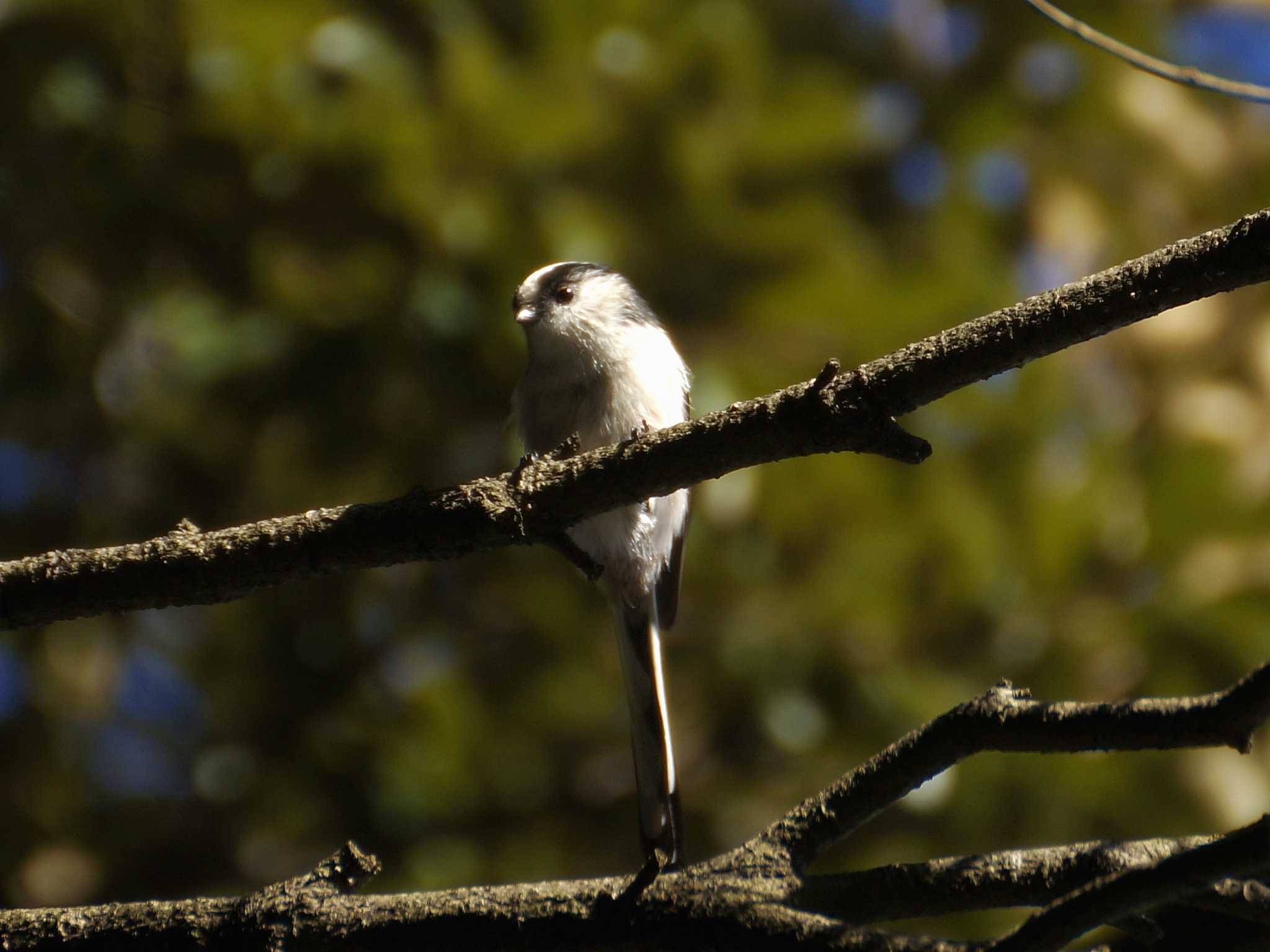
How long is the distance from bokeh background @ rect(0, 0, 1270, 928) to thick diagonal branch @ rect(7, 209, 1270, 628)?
2039mm

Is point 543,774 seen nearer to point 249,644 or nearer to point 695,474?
point 249,644

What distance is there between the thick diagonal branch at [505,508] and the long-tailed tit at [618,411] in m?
1.31

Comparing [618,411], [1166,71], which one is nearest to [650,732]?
[618,411]

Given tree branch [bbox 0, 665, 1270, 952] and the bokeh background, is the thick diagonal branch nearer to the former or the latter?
tree branch [bbox 0, 665, 1270, 952]

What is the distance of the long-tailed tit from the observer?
11.1 ft

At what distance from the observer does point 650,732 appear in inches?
120

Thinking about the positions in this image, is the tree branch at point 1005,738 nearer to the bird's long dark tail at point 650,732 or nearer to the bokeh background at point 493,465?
the bird's long dark tail at point 650,732

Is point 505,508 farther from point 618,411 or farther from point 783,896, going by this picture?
point 618,411

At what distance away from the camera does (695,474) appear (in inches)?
70.9

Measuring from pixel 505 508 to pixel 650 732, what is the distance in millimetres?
1336

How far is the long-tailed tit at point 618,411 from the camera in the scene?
3.38 meters

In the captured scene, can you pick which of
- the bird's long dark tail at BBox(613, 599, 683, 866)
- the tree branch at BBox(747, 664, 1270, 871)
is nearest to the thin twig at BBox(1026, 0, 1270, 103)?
the tree branch at BBox(747, 664, 1270, 871)

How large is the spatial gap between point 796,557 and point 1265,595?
1.48m

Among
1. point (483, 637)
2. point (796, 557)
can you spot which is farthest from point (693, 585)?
point (483, 637)
